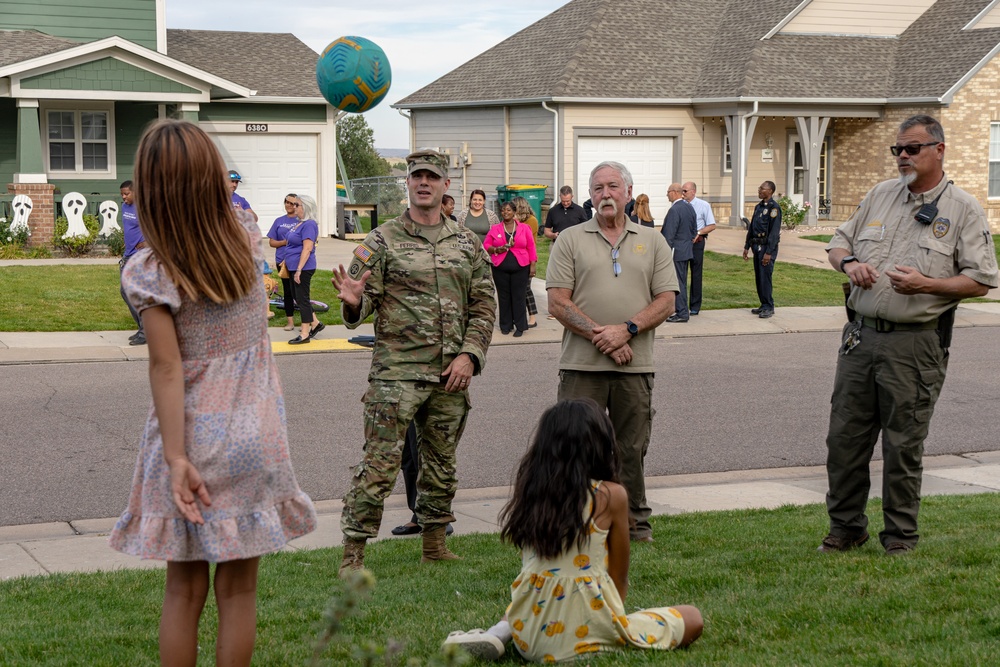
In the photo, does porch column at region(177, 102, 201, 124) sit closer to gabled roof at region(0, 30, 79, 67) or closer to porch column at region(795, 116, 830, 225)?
gabled roof at region(0, 30, 79, 67)

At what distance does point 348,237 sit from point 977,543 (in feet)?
74.9

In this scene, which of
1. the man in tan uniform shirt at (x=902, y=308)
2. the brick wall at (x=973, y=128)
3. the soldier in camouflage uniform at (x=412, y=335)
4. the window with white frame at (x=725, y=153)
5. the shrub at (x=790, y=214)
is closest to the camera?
the man in tan uniform shirt at (x=902, y=308)

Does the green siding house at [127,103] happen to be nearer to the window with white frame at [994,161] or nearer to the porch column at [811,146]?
the porch column at [811,146]

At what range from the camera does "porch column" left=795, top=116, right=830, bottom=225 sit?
99.5ft

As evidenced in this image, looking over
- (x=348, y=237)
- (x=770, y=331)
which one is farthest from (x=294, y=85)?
(x=770, y=331)

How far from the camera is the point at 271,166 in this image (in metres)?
27.7

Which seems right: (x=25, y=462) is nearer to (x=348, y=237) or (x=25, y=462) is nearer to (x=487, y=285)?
(x=487, y=285)

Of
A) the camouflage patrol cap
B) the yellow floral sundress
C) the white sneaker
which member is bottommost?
the white sneaker

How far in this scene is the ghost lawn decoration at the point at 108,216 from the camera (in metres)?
23.4

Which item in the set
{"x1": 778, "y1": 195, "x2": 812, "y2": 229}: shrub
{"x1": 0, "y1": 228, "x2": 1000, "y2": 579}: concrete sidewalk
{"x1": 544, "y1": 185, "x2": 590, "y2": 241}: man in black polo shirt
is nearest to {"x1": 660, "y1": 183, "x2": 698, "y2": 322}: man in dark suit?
{"x1": 544, "y1": 185, "x2": 590, "y2": 241}: man in black polo shirt

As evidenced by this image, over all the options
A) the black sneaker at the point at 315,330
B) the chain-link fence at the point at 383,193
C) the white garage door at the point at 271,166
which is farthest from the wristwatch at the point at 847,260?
the chain-link fence at the point at 383,193

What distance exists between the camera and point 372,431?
5.89m

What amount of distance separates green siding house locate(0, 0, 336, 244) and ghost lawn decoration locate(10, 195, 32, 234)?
0.31 m

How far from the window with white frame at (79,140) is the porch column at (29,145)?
170 cm
